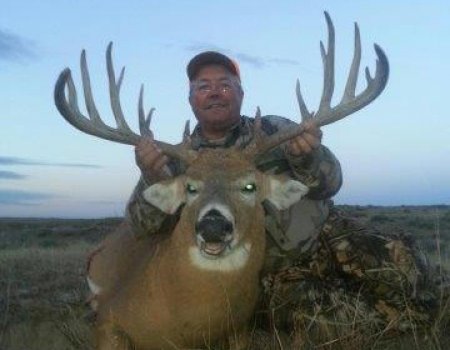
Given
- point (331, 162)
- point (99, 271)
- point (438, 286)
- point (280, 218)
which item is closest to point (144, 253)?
point (99, 271)

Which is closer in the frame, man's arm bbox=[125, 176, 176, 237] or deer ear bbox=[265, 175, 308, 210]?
deer ear bbox=[265, 175, 308, 210]

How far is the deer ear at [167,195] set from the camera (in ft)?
18.0

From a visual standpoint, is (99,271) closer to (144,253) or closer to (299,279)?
(144,253)

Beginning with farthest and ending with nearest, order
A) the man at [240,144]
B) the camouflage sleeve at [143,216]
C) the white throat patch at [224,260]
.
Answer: the camouflage sleeve at [143,216], the man at [240,144], the white throat patch at [224,260]

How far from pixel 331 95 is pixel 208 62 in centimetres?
152

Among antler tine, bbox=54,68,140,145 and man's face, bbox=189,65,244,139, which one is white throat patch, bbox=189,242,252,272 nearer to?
antler tine, bbox=54,68,140,145

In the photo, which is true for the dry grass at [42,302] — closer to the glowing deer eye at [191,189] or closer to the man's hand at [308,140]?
the glowing deer eye at [191,189]

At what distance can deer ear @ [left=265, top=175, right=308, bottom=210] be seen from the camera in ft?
18.4

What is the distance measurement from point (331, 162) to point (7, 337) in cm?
319

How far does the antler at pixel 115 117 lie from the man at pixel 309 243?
0.11 meters

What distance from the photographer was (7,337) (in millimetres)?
6906

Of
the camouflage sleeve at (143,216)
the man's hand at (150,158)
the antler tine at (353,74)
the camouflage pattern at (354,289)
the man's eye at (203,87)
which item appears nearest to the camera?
the antler tine at (353,74)

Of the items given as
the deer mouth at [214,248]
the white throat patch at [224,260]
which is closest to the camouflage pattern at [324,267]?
the white throat patch at [224,260]

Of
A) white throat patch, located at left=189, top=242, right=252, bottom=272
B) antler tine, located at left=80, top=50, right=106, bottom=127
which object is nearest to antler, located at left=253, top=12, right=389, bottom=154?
white throat patch, located at left=189, top=242, right=252, bottom=272
